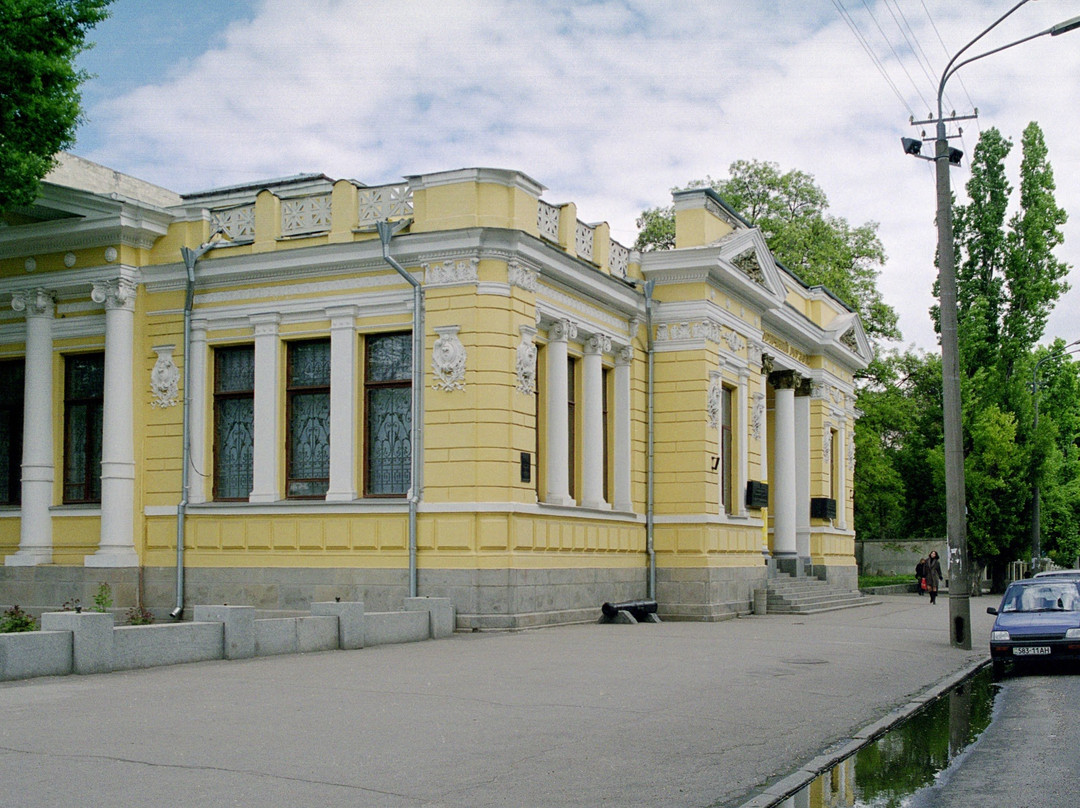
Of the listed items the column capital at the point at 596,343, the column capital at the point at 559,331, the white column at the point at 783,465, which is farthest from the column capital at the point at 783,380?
the column capital at the point at 559,331

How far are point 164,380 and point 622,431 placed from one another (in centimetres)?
954

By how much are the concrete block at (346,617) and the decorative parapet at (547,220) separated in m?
8.84

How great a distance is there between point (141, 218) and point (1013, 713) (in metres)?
18.0

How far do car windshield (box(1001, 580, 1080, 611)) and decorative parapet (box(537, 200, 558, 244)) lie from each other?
1045cm

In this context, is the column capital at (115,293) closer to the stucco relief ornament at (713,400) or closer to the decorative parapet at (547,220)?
the decorative parapet at (547,220)

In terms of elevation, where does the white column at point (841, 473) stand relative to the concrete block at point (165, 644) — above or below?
above

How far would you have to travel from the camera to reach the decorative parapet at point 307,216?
76.0 ft

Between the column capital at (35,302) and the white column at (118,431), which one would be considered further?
the column capital at (35,302)

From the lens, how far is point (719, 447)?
27.5 m

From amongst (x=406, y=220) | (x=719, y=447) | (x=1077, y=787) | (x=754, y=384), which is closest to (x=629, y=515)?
(x=719, y=447)

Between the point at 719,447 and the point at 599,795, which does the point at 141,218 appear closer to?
the point at 719,447

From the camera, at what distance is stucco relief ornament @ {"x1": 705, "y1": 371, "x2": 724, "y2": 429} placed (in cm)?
2684

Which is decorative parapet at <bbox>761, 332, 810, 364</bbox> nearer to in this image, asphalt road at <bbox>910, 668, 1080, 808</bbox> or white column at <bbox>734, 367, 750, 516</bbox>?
white column at <bbox>734, 367, 750, 516</bbox>

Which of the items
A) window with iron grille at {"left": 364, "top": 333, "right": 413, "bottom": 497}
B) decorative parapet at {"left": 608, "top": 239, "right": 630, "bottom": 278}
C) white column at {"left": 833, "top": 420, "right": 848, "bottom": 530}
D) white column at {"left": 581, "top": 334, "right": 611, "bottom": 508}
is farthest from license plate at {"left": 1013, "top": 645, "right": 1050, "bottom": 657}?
white column at {"left": 833, "top": 420, "right": 848, "bottom": 530}
